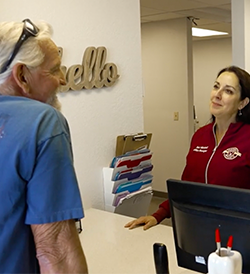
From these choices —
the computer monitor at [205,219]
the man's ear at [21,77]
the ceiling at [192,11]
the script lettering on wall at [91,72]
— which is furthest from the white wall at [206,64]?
the man's ear at [21,77]

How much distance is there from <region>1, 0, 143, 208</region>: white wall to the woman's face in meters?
0.66

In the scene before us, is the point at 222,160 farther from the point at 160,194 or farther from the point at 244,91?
the point at 160,194

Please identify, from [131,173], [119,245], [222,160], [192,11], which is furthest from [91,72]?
[192,11]

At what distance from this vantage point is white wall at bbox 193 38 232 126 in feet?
24.8

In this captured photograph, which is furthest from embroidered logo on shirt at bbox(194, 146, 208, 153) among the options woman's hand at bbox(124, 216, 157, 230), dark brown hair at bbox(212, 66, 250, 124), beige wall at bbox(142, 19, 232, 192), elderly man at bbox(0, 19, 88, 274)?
beige wall at bbox(142, 19, 232, 192)

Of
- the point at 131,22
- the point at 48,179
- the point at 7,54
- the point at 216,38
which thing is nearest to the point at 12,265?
the point at 48,179

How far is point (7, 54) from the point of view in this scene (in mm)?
1046

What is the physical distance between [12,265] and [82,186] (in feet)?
4.87

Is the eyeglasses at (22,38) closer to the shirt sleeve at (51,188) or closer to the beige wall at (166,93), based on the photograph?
the shirt sleeve at (51,188)

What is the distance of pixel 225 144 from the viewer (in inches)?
85.4

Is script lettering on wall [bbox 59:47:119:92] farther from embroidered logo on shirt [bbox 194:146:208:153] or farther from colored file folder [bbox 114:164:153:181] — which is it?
embroidered logo on shirt [bbox 194:146:208:153]

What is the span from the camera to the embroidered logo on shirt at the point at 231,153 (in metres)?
2.11

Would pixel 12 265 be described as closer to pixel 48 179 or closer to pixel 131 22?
pixel 48 179

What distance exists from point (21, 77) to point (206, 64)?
6923 millimetres
